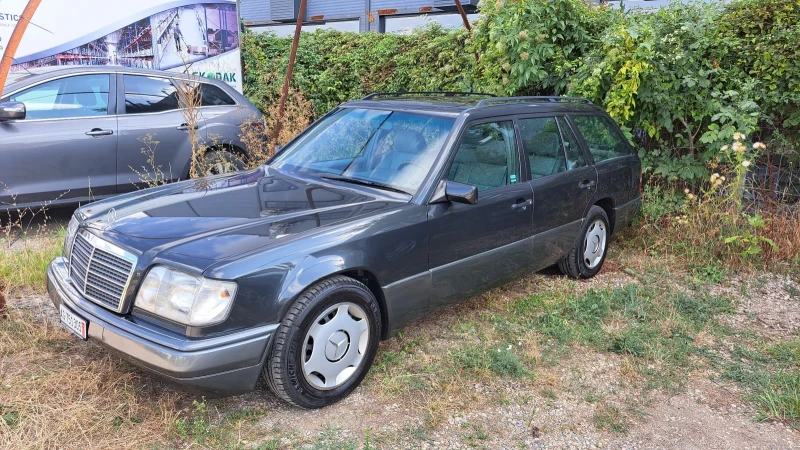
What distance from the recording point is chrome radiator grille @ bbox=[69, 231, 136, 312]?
3.02 meters

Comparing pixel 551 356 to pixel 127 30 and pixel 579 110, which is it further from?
pixel 127 30

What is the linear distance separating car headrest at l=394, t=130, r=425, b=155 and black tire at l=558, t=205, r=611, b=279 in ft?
5.82

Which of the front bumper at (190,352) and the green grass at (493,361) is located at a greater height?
the front bumper at (190,352)

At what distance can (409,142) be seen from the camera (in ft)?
13.4

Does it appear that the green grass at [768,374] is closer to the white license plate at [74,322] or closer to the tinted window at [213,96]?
the white license plate at [74,322]

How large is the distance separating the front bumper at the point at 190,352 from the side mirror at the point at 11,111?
3.42 metres

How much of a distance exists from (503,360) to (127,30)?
7457mm

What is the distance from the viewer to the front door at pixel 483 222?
3789 mm

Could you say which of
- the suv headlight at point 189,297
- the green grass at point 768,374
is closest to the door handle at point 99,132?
the suv headlight at point 189,297

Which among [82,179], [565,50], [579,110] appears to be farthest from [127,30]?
[579,110]

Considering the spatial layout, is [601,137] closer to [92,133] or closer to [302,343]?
[302,343]

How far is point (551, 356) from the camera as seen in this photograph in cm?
399

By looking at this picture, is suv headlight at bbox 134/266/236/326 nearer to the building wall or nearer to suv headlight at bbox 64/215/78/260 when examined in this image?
suv headlight at bbox 64/215/78/260

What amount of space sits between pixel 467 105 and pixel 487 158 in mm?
412
